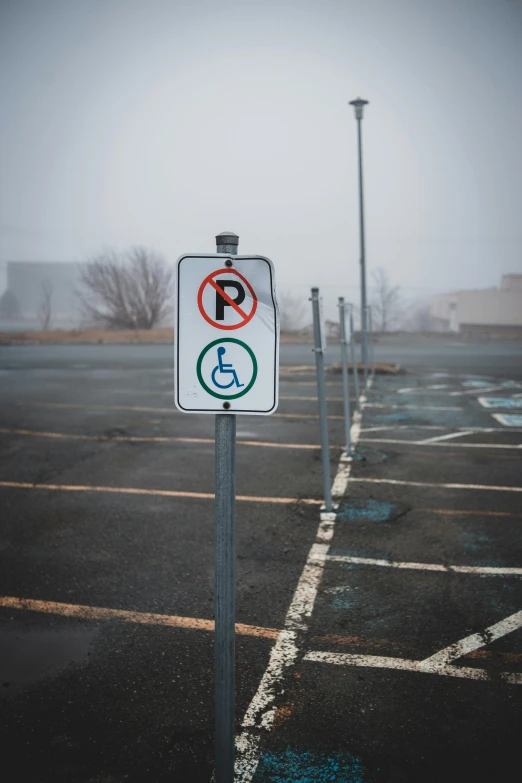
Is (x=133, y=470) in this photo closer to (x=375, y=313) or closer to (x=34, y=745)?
(x=34, y=745)

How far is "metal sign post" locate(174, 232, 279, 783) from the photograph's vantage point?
1.88 meters

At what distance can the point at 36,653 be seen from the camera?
3.43 m

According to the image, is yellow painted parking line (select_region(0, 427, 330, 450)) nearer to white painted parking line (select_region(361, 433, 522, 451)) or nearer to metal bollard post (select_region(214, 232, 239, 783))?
white painted parking line (select_region(361, 433, 522, 451))

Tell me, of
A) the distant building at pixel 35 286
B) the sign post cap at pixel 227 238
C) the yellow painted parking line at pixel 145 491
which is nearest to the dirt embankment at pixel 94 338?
the yellow painted parking line at pixel 145 491

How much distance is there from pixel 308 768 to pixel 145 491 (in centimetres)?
439

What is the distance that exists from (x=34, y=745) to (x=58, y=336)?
143ft

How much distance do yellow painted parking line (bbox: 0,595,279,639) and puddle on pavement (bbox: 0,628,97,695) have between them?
214 mm

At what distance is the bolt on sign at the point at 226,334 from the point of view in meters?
1.88

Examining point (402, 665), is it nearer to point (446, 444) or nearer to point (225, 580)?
point (225, 580)

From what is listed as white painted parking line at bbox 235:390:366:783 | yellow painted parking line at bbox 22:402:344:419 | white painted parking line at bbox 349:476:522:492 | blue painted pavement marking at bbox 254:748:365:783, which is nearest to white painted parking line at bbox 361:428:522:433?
yellow painted parking line at bbox 22:402:344:419

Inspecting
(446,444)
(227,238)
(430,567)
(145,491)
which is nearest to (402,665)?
(430,567)

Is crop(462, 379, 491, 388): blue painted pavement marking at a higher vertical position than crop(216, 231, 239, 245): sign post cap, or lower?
lower

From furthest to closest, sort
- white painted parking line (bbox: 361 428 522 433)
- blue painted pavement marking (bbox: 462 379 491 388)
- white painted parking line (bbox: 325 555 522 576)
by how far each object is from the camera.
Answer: blue painted pavement marking (bbox: 462 379 491 388), white painted parking line (bbox: 361 428 522 433), white painted parking line (bbox: 325 555 522 576)

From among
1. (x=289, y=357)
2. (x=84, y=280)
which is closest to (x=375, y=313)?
(x=84, y=280)
